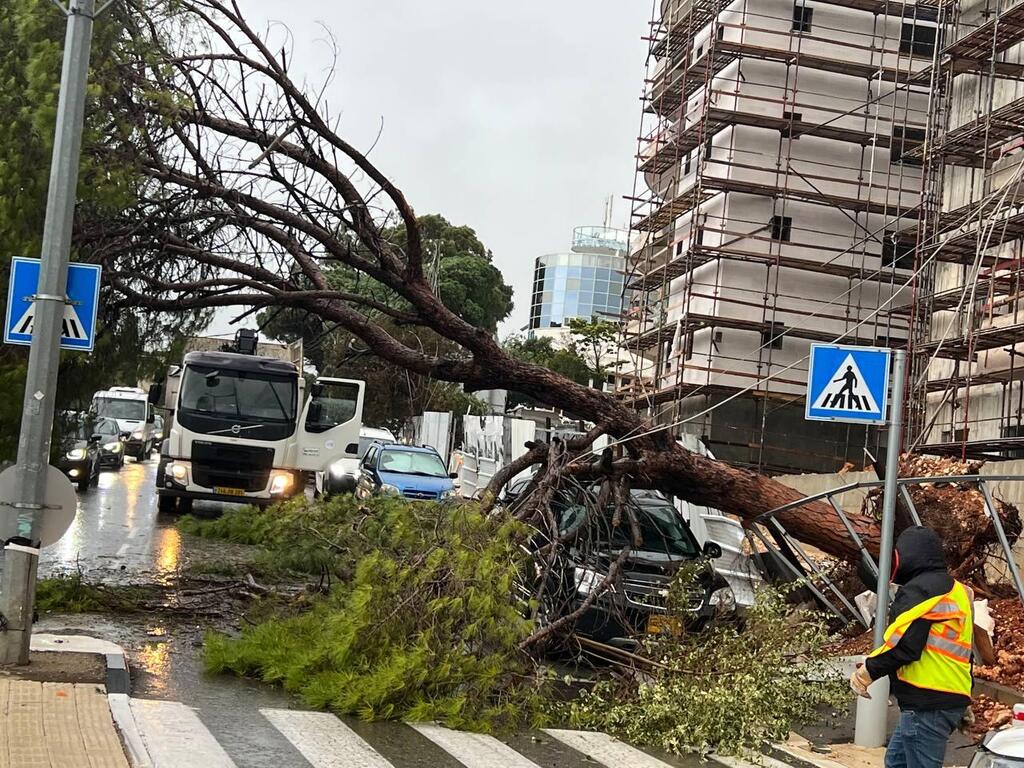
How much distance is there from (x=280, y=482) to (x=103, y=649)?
13.3 m

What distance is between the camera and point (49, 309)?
894cm

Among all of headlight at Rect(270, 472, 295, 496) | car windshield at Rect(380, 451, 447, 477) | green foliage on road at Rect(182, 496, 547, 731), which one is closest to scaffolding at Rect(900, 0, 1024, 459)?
car windshield at Rect(380, 451, 447, 477)

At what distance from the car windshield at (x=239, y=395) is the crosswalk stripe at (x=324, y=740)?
14.3 meters

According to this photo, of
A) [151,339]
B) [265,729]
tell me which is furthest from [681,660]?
[151,339]

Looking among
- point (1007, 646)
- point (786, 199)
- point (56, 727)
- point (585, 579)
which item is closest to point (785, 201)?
point (786, 199)

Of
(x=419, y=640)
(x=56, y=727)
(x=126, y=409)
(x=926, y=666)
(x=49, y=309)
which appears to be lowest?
(x=56, y=727)

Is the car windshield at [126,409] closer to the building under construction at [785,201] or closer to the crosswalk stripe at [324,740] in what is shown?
the building under construction at [785,201]

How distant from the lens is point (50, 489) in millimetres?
8953

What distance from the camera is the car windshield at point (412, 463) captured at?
25.5 m

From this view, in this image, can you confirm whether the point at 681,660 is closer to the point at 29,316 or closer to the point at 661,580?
the point at 661,580

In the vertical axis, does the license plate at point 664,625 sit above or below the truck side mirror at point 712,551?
below

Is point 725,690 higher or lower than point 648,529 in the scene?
lower

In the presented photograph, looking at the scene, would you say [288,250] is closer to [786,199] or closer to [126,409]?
[786,199]

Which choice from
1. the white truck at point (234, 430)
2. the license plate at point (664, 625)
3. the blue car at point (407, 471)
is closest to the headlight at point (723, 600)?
the license plate at point (664, 625)
